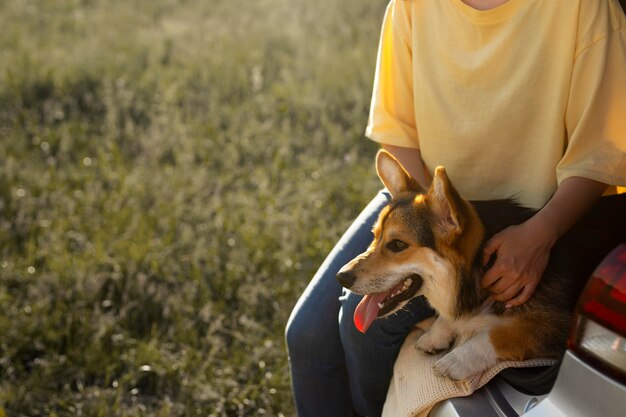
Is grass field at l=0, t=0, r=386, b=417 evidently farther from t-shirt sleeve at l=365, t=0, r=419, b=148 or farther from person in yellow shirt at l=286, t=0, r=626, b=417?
t-shirt sleeve at l=365, t=0, r=419, b=148

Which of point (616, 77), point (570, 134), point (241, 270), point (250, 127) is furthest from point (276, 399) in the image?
point (250, 127)

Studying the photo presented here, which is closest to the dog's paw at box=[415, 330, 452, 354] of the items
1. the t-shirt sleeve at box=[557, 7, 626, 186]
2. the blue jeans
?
the blue jeans

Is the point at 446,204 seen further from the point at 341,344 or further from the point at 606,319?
the point at 341,344

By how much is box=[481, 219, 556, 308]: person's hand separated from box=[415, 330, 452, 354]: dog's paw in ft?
0.85

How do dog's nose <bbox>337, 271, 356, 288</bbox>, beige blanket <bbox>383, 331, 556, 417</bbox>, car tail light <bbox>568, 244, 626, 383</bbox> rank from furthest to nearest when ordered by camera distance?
dog's nose <bbox>337, 271, 356, 288</bbox>, beige blanket <bbox>383, 331, 556, 417</bbox>, car tail light <bbox>568, 244, 626, 383</bbox>

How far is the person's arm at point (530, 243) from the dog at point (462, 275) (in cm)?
5

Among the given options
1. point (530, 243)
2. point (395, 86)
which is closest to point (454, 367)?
point (530, 243)

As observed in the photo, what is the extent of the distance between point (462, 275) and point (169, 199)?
3.16 meters

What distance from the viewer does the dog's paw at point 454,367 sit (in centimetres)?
229

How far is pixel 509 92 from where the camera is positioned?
2631mm

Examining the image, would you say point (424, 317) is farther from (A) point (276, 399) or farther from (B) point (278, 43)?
(B) point (278, 43)

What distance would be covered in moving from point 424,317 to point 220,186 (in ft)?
9.54

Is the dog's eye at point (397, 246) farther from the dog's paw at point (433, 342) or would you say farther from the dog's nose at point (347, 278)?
the dog's paw at point (433, 342)

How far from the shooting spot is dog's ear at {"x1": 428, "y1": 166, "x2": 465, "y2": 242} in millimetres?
2361
